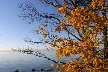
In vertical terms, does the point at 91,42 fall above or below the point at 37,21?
below

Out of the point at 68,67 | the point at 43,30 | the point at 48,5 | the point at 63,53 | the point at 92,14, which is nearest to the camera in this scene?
the point at 92,14

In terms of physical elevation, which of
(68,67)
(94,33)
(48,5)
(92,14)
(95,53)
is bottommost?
(68,67)

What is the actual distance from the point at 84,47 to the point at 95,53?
39 centimetres

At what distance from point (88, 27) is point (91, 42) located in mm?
472

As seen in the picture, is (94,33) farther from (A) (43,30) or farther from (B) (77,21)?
(A) (43,30)

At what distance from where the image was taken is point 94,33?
745 cm

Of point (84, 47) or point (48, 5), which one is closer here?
point (84, 47)

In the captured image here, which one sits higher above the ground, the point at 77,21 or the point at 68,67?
the point at 77,21

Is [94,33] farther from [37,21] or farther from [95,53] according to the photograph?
[37,21]

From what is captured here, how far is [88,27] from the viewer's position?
7273mm

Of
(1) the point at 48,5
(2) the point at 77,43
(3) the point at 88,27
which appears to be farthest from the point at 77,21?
(1) the point at 48,5

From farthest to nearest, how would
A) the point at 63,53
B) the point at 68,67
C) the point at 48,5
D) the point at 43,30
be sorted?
the point at 48,5, the point at 43,30, the point at 68,67, the point at 63,53

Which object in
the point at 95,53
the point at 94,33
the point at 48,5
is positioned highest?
the point at 48,5

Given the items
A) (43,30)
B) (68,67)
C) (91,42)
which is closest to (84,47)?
(91,42)
